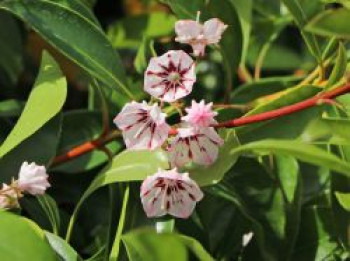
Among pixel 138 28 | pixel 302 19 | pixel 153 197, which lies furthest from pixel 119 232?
pixel 138 28

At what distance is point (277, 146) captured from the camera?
3.10 feet

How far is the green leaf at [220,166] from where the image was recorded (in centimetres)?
106

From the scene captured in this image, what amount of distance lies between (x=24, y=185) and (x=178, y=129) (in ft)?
0.66

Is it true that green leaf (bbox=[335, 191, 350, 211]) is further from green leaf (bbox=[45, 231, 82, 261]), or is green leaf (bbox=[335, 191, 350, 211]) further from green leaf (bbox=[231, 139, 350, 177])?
green leaf (bbox=[45, 231, 82, 261])

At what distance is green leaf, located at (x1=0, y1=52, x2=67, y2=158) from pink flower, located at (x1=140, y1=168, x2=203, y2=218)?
0.55 feet

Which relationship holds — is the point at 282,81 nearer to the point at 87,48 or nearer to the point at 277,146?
the point at 87,48

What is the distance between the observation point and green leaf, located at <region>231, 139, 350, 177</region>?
0.93 meters

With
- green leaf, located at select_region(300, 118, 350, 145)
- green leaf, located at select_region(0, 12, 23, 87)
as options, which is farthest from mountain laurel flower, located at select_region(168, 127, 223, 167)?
green leaf, located at select_region(0, 12, 23, 87)

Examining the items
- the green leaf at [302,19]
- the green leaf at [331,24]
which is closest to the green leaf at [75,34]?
the green leaf at [302,19]

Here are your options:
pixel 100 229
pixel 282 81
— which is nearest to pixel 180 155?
pixel 100 229

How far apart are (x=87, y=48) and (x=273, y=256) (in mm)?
382

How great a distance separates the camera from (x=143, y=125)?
3.50 ft

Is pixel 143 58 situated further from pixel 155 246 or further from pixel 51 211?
pixel 155 246

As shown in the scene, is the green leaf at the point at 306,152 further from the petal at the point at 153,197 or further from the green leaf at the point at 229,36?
the green leaf at the point at 229,36
